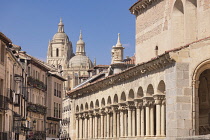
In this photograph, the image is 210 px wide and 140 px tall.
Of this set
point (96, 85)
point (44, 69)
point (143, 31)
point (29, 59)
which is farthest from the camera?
point (44, 69)

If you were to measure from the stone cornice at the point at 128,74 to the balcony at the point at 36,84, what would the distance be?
390 inches

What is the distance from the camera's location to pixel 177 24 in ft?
125

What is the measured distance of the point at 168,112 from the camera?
102ft

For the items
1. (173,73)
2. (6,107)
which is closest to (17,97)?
(6,107)

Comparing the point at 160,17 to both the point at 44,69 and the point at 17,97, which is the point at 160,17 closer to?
the point at 17,97

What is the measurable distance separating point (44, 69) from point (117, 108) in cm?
3199

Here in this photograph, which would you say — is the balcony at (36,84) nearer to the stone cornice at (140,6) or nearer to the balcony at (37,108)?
the balcony at (37,108)

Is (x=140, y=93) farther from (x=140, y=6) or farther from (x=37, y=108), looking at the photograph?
(x=37, y=108)

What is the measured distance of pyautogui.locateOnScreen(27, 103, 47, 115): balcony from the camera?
220 ft

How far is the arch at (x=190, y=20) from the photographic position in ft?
117

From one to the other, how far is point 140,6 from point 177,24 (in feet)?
22.5

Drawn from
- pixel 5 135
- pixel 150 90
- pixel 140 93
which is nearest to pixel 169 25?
pixel 140 93

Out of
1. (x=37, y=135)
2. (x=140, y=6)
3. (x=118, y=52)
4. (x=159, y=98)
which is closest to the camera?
(x=159, y=98)

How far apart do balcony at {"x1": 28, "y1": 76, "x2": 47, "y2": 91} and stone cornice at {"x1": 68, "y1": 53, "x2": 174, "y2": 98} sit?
32.5 ft
